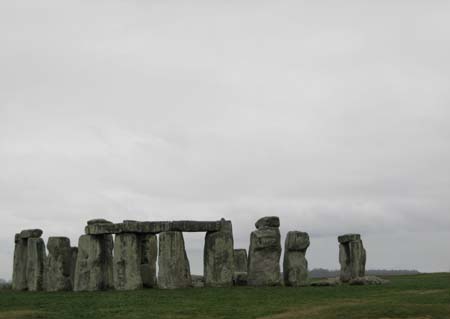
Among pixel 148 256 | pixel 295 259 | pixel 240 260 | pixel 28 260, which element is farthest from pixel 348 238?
pixel 28 260

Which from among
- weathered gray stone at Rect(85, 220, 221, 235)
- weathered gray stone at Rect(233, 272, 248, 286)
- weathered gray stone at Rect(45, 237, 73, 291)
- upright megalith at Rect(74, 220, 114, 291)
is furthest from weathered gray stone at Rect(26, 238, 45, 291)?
weathered gray stone at Rect(233, 272, 248, 286)

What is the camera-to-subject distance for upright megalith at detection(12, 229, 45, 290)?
3139 centimetres

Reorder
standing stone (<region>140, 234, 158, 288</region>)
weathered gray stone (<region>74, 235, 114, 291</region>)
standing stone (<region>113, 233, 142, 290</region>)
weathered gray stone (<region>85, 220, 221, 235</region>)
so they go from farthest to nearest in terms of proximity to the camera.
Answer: standing stone (<region>140, 234, 158, 288</region>) < weathered gray stone (<region>74, 235, 114, 291</region>) < weathered gray stone (<region>85, 220, 221, 235</region>) < standing stone (<region>113, 233, 142, 290</region>)

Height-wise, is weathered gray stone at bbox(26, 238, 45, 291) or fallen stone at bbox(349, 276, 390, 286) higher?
weathered gray stone at bbox(26, 238, 45, 291)

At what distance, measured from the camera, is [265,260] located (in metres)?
29.4

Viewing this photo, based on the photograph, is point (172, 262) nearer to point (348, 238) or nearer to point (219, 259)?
point (219, 259)

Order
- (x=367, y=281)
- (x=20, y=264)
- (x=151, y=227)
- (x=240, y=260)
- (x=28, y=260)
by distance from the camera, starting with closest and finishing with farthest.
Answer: (x=367, y=281), (x=151, y=227), (x=28, y=260), (x=20, y=264), (x=240, y=260)

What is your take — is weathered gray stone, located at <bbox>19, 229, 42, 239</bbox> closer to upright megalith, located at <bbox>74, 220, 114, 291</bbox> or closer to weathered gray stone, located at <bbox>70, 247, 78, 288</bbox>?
weathered gray stone, located at <bbox>70, 247, 78, 288</bbox>

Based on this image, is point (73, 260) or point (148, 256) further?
point (148, 256)

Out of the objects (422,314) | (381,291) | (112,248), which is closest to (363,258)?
(381,291)

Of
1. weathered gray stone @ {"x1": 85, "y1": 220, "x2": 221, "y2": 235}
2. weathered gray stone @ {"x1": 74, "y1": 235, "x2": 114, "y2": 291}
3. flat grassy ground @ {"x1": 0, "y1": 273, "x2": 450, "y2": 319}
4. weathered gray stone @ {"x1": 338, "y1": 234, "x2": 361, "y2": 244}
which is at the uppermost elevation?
weathered gray stone @ {"x1": 85, "y1": 220, "x2": 221, "y2": 235}

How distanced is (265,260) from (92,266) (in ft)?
21.9

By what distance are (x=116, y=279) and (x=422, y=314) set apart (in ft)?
46.2

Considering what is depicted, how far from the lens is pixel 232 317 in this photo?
61.3 feet
